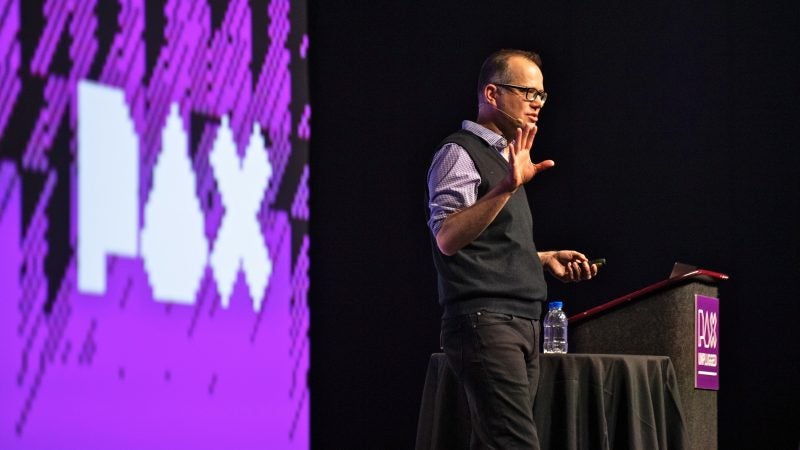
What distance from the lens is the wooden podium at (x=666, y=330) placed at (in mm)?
3473

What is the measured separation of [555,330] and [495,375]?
51.9 inches

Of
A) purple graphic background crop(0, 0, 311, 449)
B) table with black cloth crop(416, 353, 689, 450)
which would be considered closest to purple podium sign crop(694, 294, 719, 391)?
table with black cloth crop(416, 353, 689, 450)

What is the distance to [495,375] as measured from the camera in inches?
101

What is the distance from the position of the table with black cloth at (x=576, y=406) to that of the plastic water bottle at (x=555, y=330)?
0.52 meters

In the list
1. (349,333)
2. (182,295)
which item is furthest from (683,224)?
(182,295)

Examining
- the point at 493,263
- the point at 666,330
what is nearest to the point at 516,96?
the point at 493,263

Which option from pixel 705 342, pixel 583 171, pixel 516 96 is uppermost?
pixel 583 171

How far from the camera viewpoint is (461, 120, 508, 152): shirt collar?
2.78m

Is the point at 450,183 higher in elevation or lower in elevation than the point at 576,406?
higher

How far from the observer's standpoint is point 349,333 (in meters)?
5.18

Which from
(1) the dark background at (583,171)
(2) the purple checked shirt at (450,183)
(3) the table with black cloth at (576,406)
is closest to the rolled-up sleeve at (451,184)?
(2) the purple checked shirt at (450,183)

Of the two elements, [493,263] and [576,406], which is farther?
[576,406]

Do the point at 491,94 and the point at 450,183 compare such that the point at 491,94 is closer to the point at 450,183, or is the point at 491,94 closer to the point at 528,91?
the point at 528,91

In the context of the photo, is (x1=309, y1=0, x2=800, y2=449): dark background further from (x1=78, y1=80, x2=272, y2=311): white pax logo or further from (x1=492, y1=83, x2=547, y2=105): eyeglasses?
(x1=492, y1=83, x2=547, y2=105): eyeglasses
